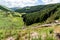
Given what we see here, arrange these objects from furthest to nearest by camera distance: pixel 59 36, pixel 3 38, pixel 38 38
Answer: pixel 3 38 < pixel 59 36 < pixel 38 38

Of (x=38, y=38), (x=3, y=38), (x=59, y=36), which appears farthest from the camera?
(x=3, y=38)

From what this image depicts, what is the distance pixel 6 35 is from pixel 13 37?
2.44ft

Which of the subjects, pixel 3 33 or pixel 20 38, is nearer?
pixel 20 38

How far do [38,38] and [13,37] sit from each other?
4733 millimetres

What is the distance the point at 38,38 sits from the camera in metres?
13.3

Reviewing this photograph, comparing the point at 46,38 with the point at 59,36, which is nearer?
the point at 46,38

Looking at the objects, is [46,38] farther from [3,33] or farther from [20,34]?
[3,33]

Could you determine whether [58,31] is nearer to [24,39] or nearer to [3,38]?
[24,39]

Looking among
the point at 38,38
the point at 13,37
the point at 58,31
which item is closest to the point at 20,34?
the point at 13,37

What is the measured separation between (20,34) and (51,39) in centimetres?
460

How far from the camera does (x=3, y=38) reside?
1714 cm

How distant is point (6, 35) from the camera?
17.9m

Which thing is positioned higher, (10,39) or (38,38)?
(38,38)

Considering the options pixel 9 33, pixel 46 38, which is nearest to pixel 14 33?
pixel 9 33
